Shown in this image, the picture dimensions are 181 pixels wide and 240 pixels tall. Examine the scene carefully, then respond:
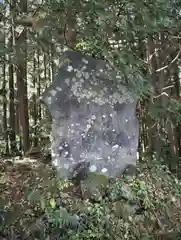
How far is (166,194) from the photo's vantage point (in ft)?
13.5

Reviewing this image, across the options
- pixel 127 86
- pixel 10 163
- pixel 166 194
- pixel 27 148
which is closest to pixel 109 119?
pixel 127 86

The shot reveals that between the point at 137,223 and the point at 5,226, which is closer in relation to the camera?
the point at 5,226

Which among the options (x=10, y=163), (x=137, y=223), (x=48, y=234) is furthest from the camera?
(x=10, y=163)

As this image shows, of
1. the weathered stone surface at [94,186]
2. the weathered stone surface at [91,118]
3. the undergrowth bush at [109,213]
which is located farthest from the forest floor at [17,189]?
the weathered stone surface at [94,186]

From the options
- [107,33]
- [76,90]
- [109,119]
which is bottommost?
[109,119]

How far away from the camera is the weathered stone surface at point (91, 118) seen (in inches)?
Answer: 154

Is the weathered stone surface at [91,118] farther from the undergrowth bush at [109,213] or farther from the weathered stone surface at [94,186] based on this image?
the undergrowth bush at [109,213]

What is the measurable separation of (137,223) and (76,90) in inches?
77.5

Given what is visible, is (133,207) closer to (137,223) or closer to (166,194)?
(137,223)

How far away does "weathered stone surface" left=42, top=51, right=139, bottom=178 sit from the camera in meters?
3.92

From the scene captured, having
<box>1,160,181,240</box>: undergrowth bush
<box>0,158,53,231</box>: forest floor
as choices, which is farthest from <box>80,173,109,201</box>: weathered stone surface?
<box>0,158,53,231</box>: forest floor

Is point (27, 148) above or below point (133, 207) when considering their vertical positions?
below

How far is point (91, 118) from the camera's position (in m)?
4.05

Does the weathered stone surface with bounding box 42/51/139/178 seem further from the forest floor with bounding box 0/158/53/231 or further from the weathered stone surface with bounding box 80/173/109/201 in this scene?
the forest floor with bounding box 0/158/53/231
